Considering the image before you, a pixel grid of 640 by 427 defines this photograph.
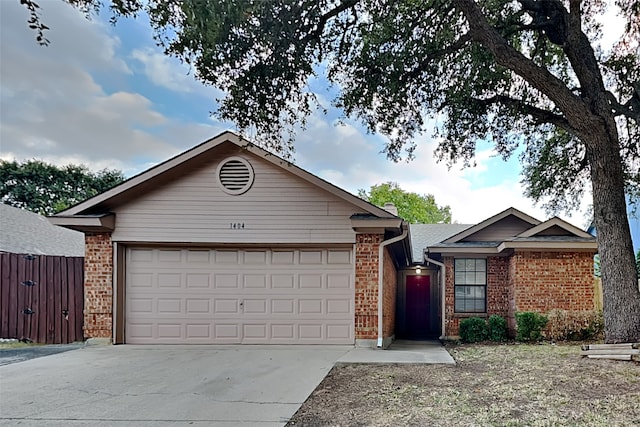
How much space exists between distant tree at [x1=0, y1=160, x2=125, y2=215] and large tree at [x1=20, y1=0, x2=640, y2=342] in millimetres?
26533

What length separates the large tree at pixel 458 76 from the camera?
7.32m

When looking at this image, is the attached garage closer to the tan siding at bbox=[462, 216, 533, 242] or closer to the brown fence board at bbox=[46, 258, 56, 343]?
the brown fence board at bbox=[46, 258, 56, 343]

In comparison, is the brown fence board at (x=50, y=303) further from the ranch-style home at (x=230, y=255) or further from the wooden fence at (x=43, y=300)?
the ranch-style home at (x=230, y=255)

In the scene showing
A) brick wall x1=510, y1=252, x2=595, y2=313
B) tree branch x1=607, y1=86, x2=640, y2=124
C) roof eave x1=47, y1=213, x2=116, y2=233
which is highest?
tree branch x1=607, y1=86, x2=640, y2=124

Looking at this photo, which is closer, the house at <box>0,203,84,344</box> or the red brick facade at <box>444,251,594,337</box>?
the house at <box>0,203,84,344</box>

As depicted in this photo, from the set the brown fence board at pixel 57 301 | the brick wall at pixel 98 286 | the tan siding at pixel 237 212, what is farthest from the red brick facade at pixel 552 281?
the brown fence board at pixel 57 301

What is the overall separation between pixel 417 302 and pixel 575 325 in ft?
21.6

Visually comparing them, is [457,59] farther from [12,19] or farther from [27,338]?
[27,338]

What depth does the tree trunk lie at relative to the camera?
8188 millimetres

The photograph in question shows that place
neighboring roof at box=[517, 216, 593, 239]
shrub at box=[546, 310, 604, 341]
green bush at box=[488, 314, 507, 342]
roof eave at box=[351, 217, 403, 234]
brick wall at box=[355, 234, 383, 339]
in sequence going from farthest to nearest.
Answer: green bush at box=[488, 314, 507, 342] → neighboring roof at box=[517, 216, 593, 239] → shrub at box=[546, 310, 604, 341] → brick wall at box=[355, 234, 383, 339] → roof eave at box=[351, 217, 403, 234]

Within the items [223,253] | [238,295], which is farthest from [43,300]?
[238,295]

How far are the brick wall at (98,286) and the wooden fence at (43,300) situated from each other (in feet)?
1.27

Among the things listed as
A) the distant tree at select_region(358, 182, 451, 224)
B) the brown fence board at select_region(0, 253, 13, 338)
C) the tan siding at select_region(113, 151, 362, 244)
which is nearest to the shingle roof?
the tan siding at select_region(113, 151, 362, 244)

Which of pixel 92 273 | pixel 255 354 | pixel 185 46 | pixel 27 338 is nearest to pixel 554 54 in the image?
pixel 185 46
